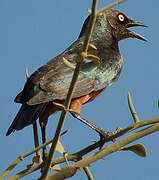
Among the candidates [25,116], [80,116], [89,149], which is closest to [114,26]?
[80,116]

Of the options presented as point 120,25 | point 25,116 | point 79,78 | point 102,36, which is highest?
point 120,25

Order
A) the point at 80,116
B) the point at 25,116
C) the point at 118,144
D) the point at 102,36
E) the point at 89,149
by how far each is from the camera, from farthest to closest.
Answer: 1. the point at 102,36
2. the point at 80,116
3. the point at 25,116
4. the point at 89,149
5. the point at 118,144

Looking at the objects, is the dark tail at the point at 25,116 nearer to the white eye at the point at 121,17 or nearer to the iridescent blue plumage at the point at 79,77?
the iridescent blue plumage at the point at 79,77

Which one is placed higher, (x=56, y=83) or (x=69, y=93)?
(x=56, y=83)

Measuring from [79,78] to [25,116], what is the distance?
1.06 metres

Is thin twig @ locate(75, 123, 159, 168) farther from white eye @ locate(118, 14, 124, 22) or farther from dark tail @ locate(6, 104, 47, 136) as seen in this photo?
white eye @ locate(118, 14, 124, 22)

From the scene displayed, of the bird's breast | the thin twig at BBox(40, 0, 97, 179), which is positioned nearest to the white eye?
the bird's breast

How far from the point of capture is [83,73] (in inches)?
168

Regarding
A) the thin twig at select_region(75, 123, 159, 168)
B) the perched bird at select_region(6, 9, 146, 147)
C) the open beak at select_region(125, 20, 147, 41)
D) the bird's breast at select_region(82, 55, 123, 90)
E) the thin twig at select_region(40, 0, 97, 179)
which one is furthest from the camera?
the open beak at select_region(125, 20, 147, 41)

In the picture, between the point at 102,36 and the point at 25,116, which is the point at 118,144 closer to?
the point at 25,116

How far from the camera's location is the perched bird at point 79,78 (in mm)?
3496

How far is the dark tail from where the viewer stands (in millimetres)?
3252

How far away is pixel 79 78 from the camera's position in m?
4.24

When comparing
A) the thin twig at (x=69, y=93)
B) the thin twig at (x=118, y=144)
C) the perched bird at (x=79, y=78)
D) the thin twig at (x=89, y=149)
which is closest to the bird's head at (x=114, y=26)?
the perched bird at (x=79, y=78)
